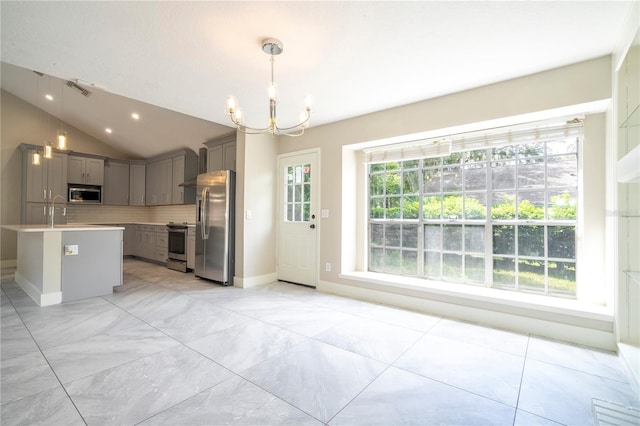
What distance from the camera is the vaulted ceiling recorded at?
1958mm

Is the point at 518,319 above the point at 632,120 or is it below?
below

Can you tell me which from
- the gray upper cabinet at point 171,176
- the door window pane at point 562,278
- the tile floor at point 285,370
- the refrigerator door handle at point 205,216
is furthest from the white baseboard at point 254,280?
the door window pane at point 562,278

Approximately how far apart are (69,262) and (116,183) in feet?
14.6

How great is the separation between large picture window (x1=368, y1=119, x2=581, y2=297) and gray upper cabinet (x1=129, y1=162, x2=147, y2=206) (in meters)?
6.37

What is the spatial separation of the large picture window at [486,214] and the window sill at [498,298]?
188 mm

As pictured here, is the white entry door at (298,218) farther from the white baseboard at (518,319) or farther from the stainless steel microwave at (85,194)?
the stainless steel microwave at (85,194)

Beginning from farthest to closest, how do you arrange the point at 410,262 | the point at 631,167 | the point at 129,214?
the point at 129,214 → the point at 410,262 → the point at 631,167

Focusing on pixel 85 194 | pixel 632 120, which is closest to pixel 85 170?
pixel 85 194

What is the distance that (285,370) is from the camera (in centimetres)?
207

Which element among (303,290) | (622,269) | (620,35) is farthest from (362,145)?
(622,269)

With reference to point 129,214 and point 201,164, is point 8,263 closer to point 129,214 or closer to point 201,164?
point 129,214

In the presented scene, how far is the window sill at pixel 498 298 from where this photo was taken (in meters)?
2.54

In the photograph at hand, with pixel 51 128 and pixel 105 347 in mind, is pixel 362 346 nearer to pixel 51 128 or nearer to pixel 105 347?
pixel 105 347

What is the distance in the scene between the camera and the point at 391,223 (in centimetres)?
410
